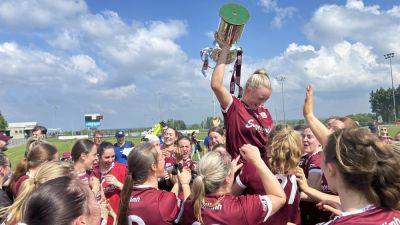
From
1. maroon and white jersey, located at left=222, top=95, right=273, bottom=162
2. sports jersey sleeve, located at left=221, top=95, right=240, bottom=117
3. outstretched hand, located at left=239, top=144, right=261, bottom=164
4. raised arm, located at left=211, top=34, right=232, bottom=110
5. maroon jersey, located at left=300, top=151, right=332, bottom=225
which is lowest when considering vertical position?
maroon jersey, located at left=300, top=151, right=332, bottom=225

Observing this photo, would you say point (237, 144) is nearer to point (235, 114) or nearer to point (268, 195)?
point (235, 114)

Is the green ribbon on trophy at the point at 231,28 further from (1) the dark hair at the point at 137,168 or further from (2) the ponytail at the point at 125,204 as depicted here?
(2) the ponytail at the point at 125,204

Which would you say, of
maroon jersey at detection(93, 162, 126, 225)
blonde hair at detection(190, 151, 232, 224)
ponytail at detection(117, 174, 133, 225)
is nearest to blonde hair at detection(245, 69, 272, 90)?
blonde hair at detection(190, 151, 232, 224)

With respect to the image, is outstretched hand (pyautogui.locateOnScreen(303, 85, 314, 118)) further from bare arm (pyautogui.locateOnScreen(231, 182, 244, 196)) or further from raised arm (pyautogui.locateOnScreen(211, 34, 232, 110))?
bare arm (pyautogui.locateOnScreen(231, 182, 244, 196))

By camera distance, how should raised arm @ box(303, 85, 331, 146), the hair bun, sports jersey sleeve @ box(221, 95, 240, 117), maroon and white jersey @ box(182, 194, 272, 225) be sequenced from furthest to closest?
the hair bun, sports jersey sleeve @ box(221, 95, 240, 117), raised arm @ box(303, 85, 331, 146), maroon and white jersey @ box(182, 194, 272, 225)

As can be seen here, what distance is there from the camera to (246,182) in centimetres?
356

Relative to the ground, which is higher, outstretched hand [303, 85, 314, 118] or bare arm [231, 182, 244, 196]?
outstretched hand [303, 85, 314, 118]

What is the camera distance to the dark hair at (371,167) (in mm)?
2082

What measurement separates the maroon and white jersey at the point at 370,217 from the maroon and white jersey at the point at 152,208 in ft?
5.81

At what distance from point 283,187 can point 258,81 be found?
113 cm

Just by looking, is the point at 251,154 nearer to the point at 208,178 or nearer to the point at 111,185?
the point at 208,178

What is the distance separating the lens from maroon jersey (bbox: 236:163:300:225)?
11.1 feet

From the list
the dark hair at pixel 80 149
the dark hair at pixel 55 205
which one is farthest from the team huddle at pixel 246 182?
the dark hair at pixel 80 149

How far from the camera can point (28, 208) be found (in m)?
1.98
